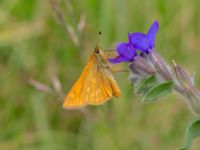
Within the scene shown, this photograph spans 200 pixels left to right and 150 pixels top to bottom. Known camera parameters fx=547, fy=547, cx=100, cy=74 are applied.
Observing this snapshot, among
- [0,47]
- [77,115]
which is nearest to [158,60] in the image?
[77,115]

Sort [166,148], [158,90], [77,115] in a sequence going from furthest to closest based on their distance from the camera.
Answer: [77,115], [166,148], [158,90]

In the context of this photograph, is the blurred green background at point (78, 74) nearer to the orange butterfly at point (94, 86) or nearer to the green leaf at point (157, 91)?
the orange butterfly at point (94, 86)

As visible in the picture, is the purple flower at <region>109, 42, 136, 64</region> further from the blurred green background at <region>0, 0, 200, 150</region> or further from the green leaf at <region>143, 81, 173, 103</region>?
the blurred green background at <region>0, 0, 200, 150</region>

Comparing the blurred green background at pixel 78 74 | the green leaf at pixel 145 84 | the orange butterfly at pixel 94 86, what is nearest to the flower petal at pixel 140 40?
the green leaf at pixel 145 84

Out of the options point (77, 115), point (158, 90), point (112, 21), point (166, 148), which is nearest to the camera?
point (158, 90)

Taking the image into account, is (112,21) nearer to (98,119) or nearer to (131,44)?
(98,119)

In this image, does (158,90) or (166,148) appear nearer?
(158,90)
